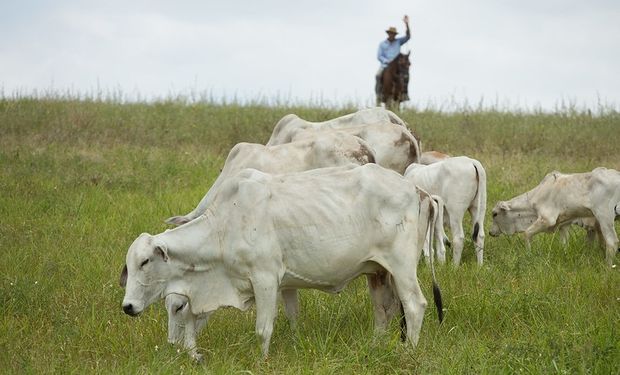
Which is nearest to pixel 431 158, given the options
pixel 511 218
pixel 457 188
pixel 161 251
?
pixel 511 218

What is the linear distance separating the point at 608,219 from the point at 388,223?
408 cm

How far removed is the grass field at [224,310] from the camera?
22.6 ft

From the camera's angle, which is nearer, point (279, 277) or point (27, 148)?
point (279, 277)

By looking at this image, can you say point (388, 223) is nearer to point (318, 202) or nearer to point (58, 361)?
point (318, 202)

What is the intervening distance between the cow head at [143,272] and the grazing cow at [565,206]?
4854 mm

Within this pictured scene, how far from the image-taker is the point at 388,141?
10.4 meters

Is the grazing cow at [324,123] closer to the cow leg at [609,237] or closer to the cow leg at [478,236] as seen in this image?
→ the cow leg at [478,236]

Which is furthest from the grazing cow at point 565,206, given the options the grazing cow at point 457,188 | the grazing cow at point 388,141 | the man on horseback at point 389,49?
the man on horseback at point 389,49

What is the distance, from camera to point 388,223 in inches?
292

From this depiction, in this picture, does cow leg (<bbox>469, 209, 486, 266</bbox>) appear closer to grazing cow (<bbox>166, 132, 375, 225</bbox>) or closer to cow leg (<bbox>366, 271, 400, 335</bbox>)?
grazing cow (<bbox>166, 132, 375, 225</bbox>)

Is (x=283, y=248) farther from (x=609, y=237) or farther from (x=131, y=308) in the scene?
(x=609, y=237)

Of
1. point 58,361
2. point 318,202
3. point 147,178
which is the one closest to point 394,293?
point 318,202

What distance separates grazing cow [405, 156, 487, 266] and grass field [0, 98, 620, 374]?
1.22 feet

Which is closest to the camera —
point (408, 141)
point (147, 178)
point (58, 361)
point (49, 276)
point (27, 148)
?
point (58, 361)
